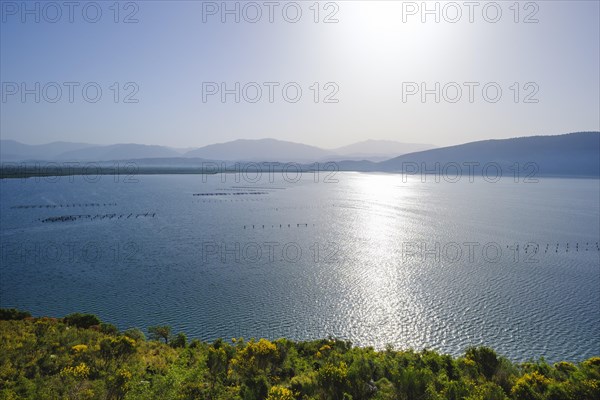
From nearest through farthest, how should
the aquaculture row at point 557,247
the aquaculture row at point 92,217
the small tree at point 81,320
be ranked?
the small tree at point 81,320 < the aquaculture row at point 557,247 < the aquaculture row at point 92,217

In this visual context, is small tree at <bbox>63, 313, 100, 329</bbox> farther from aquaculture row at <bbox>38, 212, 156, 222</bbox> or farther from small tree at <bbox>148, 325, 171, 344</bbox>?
aquaculture row at <bbox>38, 212, 156, 222</bbox>

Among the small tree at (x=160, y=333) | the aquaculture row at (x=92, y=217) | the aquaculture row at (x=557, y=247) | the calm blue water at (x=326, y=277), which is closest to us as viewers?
the small tree at (x=160, y=333)

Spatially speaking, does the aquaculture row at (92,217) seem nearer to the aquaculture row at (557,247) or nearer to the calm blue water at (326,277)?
the calm blue water at (326,277)

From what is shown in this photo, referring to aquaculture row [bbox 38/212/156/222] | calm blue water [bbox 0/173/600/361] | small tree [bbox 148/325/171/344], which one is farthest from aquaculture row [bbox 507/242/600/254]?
aquaculture row [bbox 38/212/156/222]

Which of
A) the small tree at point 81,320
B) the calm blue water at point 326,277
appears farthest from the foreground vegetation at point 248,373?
the calm blue water at point 326,277

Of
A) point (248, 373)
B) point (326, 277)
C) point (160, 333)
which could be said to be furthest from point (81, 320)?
Answer: point (326, 277)

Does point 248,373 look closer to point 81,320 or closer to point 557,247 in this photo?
point 81,320
